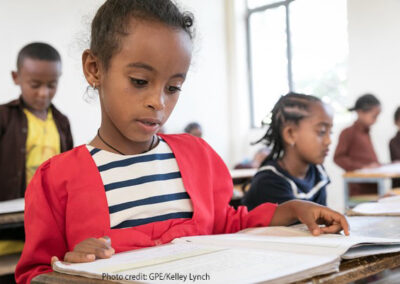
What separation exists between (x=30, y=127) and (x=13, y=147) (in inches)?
5.7

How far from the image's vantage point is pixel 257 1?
26.2 ft

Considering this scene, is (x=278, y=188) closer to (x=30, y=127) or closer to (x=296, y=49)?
(x=30, y=127)

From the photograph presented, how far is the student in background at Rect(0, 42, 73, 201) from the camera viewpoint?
2.96 metres

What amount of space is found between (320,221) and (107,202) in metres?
0.43

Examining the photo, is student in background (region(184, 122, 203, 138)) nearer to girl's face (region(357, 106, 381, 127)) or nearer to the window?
the window

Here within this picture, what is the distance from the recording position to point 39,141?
9.94ft

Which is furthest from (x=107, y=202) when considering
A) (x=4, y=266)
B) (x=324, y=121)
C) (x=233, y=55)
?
(x=233, y=55)

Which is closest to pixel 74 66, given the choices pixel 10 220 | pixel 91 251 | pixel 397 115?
pixel 10 220

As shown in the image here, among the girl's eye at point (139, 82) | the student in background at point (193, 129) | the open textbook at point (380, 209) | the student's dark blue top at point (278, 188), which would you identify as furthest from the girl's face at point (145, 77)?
the student in background at point (193, 129)

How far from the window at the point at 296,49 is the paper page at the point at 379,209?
5495mm

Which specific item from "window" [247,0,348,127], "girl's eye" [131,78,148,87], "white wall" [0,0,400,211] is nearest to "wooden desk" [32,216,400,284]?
"girl's eye" [131,78,148,87]

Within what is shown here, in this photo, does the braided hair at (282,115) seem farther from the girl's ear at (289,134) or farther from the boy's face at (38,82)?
the boy's face at (38,82)

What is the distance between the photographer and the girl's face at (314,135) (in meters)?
2.16

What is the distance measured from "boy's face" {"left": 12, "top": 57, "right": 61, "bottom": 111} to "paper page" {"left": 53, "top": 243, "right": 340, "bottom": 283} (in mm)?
2324
